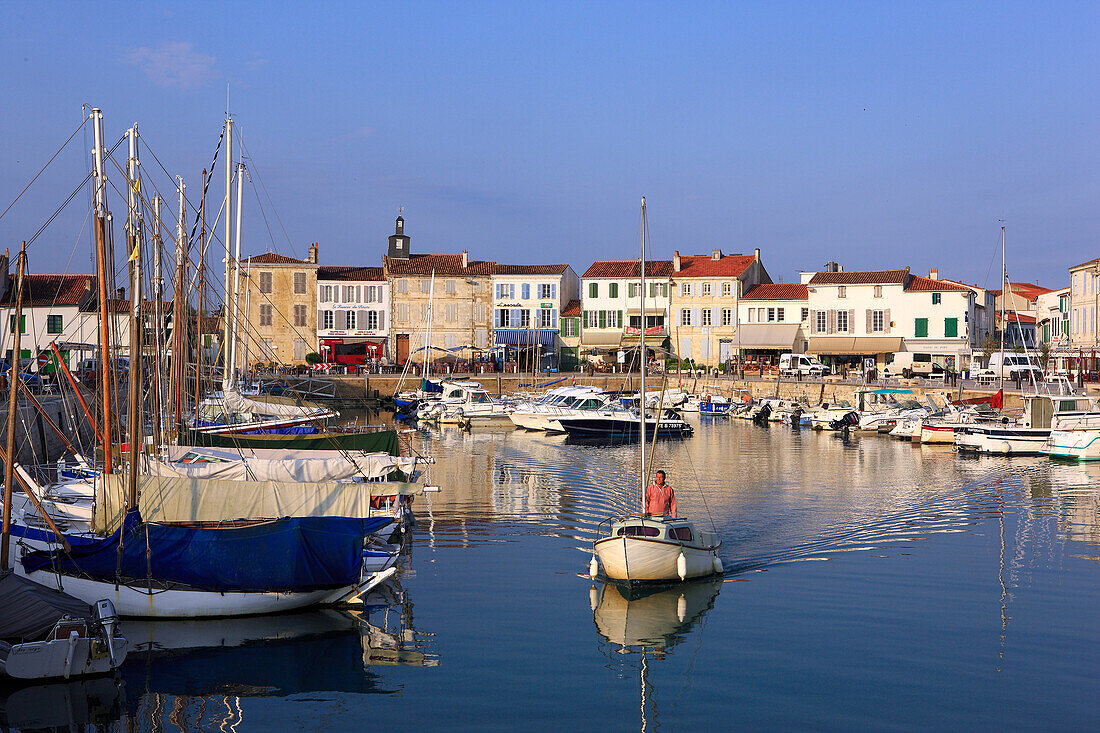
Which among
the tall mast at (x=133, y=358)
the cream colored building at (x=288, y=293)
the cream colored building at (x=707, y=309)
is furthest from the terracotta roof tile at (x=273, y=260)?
the tall mast at (x=133, y=358)

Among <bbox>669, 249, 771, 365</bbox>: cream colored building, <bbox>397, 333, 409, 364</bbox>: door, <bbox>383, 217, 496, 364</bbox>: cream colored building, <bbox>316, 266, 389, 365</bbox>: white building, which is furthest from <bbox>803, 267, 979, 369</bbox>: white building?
<bbox>316, 266, 389, 365</bbox>: white building

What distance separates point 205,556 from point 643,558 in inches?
325

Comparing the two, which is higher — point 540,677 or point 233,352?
point 233,352

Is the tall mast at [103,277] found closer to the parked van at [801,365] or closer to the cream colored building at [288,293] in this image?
the parked van at [801,365]

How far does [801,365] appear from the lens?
78.3m

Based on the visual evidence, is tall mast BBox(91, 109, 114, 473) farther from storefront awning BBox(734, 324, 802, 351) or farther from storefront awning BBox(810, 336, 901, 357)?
storefront awning BBox(734, 324, 802, 351)

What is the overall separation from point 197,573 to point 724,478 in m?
23.3

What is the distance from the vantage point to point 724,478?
3694 centimetres

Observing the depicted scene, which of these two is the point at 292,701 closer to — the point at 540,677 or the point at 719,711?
the point at 540,677

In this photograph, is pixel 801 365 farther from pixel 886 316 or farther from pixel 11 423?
pixel 11 423

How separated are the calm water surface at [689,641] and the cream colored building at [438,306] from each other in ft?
188

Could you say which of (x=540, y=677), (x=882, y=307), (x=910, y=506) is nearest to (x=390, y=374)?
(x=882, y=307)

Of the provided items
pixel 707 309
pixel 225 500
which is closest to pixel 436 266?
pixel 707 309

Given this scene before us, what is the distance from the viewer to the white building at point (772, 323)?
8181 centimetres
